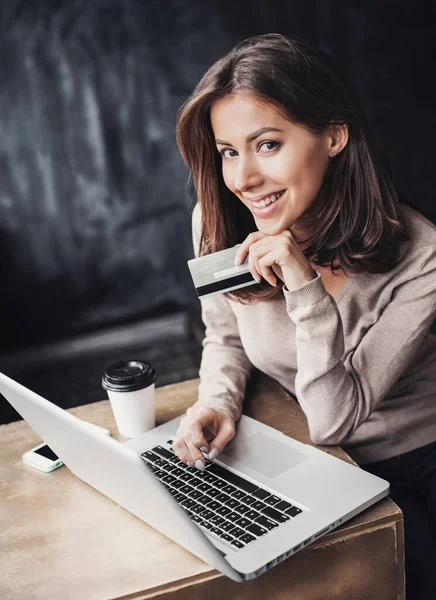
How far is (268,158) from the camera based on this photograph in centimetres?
120

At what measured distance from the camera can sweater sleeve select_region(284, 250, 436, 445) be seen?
3.75ft

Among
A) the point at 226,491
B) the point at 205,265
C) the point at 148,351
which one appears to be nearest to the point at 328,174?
the point at 205,265

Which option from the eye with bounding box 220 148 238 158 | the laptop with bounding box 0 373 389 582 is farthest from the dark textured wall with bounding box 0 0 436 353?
the laptop with bounding box 0 373 389 582

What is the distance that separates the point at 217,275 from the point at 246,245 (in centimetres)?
7

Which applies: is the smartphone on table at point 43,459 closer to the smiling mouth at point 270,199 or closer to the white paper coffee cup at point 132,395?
the white paper coffee cup at point 132,395

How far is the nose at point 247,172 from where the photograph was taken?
1.20m

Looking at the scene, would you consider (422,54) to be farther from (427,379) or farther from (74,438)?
(74,438)

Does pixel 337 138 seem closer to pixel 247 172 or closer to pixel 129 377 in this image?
pixel 247 172

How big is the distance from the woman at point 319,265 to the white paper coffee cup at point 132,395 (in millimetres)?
75

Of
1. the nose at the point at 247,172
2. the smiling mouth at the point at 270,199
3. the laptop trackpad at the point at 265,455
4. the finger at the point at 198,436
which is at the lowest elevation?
the laptop trackpad at the point at 265,455

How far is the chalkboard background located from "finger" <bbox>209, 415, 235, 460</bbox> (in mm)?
1301

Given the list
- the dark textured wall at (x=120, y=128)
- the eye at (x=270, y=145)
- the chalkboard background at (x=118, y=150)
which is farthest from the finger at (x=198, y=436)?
the dark textured wall at (x=120, y=128)

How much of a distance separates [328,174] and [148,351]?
4.89ft

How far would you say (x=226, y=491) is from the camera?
1.00 m
